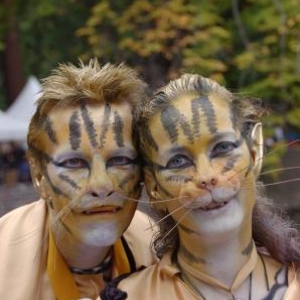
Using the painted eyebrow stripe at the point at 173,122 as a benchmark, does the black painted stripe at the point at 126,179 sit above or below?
below

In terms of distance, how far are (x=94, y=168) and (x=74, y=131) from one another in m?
0.10

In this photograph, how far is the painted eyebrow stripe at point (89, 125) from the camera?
67.9 inches

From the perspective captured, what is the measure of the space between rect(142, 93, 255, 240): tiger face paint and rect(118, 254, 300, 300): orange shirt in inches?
3.7

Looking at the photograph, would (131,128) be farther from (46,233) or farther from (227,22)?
(227,22)

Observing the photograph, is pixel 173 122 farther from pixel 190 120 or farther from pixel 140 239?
pixel 140 239

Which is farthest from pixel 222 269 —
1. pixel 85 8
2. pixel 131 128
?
pixel 85 8

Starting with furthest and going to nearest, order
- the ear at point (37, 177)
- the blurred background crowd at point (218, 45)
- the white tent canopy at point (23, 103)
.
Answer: the white tent canopy at point (23, 103)
the blurred background crowd at point (218, 45)
the ear at point (37, 177)

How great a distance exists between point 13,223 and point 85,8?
268 inches

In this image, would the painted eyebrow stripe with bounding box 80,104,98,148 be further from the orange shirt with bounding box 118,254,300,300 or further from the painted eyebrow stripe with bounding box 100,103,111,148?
the orange shirt with bounding box 118,254,300,300

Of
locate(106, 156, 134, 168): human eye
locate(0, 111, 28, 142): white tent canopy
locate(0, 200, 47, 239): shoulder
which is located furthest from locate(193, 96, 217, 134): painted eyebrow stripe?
locate(0, 111, 28, 142): white tent canopy

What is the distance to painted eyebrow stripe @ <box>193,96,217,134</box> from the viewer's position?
1.58 meters

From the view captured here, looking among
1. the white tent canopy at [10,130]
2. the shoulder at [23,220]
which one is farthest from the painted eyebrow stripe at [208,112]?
the white tent canopy at [10,130]

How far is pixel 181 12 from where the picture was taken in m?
7.03

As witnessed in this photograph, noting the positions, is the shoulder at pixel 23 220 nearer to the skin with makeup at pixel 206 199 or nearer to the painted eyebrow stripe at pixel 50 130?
the painted eyebrow stripe at pixel 50 130
